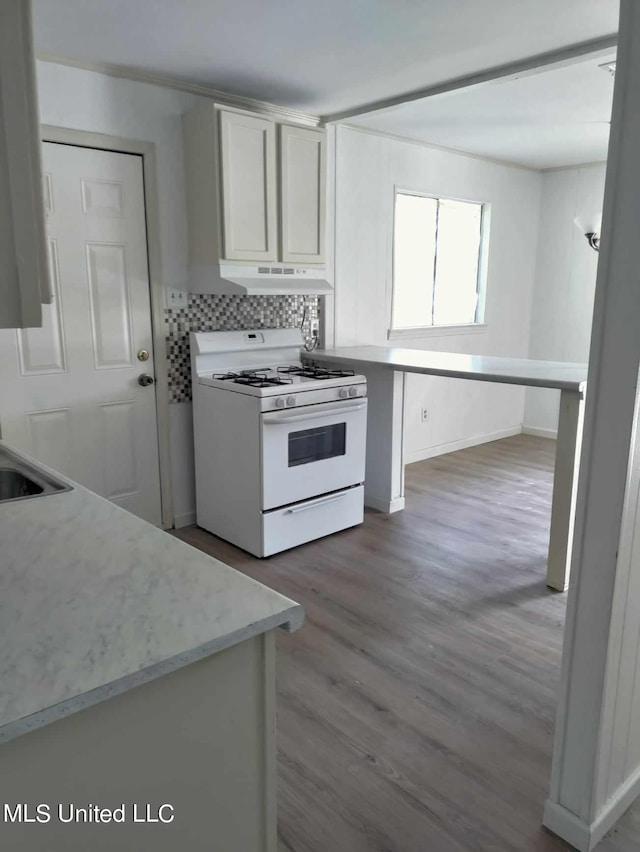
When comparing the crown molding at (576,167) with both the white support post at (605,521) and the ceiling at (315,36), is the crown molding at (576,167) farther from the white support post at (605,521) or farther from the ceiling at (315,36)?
the white support post at (605,521)

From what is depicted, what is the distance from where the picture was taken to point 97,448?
3338 millimetres

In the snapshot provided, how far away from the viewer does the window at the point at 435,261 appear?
16.0 feet

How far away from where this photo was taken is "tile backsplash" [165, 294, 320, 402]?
3.54 metres

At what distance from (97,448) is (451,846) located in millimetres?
2474

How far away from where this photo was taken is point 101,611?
3.37 feet

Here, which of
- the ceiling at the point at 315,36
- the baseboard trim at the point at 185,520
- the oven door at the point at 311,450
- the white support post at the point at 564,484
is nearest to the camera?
the ceiling at the point at 315,36

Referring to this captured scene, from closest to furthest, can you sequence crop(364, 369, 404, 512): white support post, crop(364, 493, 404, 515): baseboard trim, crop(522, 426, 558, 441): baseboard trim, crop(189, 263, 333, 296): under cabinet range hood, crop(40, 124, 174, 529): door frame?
1. crop(40, 124, 174, 529): door frame
2. crop(189, 263, 333, 296): under cabinet range hood
3. crop(364, 369, 404, 512): white support post
4. crop(364, 493, 404, 515): baseboard trim
5. crop(522, 426, 558, 441): baseboard trim

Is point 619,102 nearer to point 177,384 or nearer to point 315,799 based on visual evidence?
point 315,799

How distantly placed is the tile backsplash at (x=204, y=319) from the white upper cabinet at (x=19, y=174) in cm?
263

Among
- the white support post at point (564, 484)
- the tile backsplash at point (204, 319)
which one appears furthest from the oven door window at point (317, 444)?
the white support post at point (564, 484)

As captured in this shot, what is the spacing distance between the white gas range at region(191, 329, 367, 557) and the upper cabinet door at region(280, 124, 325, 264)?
1.84ft

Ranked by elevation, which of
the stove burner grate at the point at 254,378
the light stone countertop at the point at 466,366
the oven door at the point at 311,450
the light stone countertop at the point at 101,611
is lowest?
the oven door at the point at 311,450

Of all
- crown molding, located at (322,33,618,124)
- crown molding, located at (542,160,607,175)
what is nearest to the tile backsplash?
crown molding, located at (322,33,618,124)

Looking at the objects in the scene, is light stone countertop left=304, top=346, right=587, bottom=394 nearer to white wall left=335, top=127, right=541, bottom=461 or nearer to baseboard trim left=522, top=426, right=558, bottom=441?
white wall left=335, top=127, right=541, bottom=461
